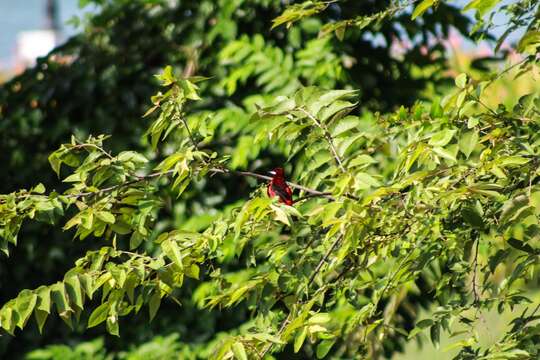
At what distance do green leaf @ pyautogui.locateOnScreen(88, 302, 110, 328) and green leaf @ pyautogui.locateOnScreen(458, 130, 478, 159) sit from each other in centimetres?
75

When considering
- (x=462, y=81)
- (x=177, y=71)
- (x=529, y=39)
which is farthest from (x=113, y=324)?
(x=177, y=71)

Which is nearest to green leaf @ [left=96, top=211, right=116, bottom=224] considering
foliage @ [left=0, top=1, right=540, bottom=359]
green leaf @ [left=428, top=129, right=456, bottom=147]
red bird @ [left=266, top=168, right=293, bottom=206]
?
foliage @ [left=0, top=1, right=540, bottom=359]

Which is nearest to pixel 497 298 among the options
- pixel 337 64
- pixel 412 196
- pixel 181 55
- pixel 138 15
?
pixel 412 196

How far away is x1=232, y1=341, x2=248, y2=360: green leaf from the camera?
61.9 inches

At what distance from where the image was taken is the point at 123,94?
3.92 m

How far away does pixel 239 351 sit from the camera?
1581 millimetres

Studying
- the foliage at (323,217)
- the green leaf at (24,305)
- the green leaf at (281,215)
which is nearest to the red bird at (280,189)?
the foliage at (323,217)

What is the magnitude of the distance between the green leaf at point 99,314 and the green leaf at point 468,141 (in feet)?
2.45

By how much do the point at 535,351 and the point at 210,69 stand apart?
2.43m

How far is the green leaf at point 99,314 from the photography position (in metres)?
1.74

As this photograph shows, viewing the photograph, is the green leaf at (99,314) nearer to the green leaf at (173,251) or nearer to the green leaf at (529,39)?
the green leaf at (173,251)

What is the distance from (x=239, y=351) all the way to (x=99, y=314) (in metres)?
0.33

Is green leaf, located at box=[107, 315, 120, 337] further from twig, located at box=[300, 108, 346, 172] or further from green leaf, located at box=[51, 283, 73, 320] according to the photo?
twig, located at box=[300, 108, 346, 172]

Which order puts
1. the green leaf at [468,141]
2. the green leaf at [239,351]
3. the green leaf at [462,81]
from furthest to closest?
1. the green leaf at [462,81]
2. the green leaf at [468,141]
3. the green leaf at [239,351]
